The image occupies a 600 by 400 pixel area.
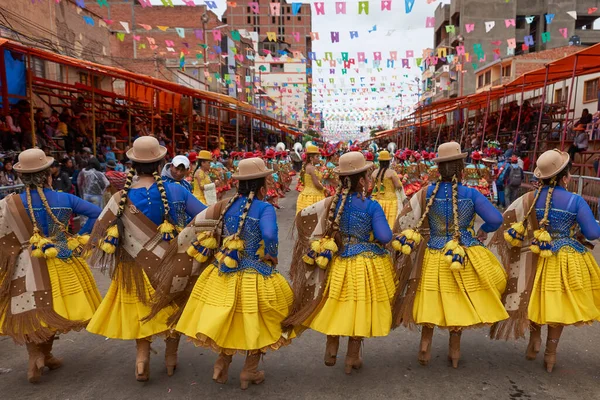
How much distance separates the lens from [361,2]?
12516 mm

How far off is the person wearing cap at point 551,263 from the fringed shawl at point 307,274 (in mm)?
1569

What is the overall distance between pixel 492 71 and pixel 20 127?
30.0m

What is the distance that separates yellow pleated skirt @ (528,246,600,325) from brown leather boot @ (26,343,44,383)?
3948mm

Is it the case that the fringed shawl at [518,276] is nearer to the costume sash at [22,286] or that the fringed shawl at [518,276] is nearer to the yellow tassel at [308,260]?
the yellow tassel at [308,260]

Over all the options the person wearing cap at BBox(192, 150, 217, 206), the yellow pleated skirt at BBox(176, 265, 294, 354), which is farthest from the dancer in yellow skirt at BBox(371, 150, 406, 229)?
the yellow pleated skirt at BBox(176, 265, 294, 354)

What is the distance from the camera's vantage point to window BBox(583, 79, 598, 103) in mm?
18141

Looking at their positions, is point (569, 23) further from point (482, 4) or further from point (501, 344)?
point (501, 344)

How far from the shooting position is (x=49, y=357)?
404cm

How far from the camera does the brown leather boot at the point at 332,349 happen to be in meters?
3.92

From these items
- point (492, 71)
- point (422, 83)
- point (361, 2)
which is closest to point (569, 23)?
point (492, 71)

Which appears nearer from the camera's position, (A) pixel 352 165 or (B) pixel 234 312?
(B) pixel 234 312

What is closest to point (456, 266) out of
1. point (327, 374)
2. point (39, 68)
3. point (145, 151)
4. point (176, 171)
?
point (327, 374)

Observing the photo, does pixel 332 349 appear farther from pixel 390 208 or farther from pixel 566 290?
pixel 390 208

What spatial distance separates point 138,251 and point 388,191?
576 cm
